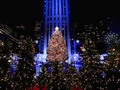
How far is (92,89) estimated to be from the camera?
1030 inches

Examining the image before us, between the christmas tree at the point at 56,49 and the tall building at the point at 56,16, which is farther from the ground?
the tall building at the point at 56,16

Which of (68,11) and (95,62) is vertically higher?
(68,11)

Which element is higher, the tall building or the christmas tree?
the tall building

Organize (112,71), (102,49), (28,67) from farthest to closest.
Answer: (102,49)
(28,67)
(112,71)

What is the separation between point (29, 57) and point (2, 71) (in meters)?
Result: 7.70

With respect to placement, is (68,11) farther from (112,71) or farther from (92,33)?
(112,71)

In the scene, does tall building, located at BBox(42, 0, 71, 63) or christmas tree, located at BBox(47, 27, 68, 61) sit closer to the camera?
christmas tree, located at BBox(47, 27, 68, 61)

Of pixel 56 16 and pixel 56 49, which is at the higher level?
pixel 56 16

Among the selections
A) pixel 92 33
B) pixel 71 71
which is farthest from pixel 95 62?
pixel 71 71

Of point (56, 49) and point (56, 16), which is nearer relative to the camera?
point (56, 49)

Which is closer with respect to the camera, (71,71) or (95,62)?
(95,62)

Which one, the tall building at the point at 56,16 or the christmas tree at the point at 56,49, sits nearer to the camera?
the christmas tree at the point at 56,49

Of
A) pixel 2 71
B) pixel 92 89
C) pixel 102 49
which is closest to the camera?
pixel 2 71

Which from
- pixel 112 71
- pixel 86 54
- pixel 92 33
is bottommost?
pixel 112 71
